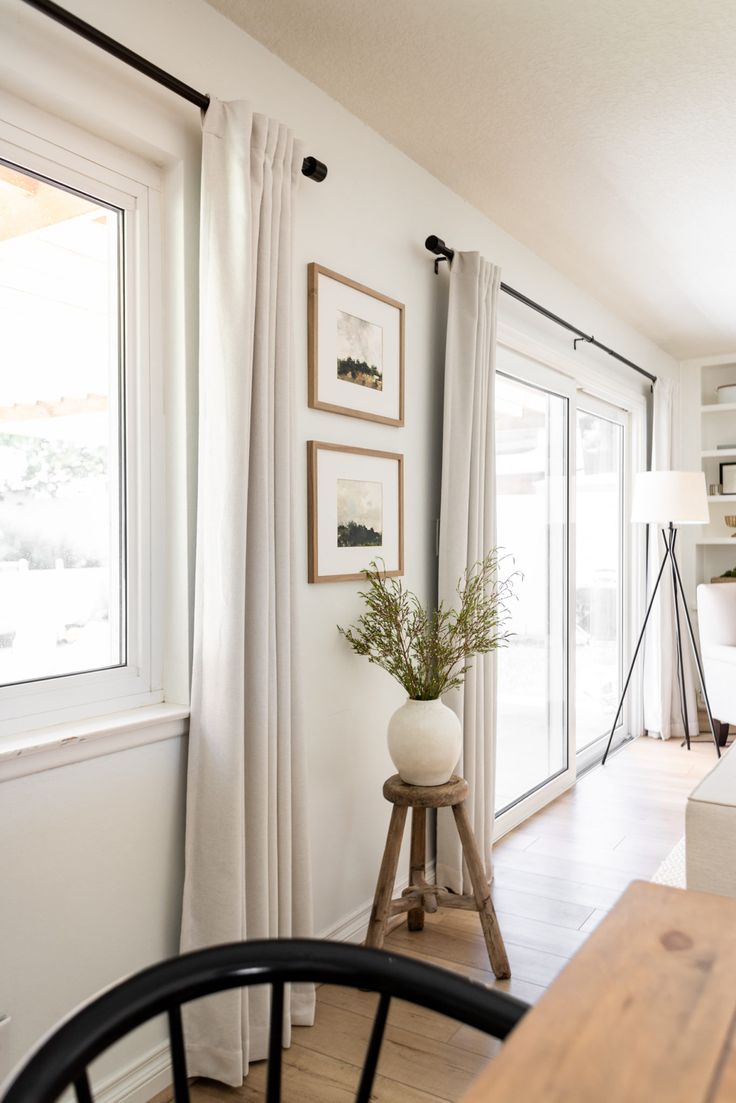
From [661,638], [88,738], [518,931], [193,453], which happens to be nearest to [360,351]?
[193,453]

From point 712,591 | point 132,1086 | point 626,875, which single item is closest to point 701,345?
point 712,591

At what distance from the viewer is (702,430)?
20.9ft

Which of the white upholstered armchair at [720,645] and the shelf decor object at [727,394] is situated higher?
the shelf decor object at [727,394]

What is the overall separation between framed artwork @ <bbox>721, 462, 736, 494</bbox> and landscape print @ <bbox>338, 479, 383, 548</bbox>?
4.23 meters

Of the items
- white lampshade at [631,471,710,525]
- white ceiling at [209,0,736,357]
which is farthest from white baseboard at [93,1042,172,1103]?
white lampshade at [631,471,710,525]

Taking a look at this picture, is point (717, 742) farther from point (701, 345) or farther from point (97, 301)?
point (97, 301)

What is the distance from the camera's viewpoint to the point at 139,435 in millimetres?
2098

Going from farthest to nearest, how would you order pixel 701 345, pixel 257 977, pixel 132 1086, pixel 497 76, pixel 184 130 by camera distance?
pixel 701 345, pixel 497 76, pixel 184 130, pixel 132 1086, pixel 257 977

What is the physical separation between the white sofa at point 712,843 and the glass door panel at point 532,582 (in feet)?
6.56

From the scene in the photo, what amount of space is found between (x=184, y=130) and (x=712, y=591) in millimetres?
3968

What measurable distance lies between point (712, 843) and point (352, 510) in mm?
1427

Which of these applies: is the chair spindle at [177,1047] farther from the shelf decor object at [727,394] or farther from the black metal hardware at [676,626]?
the shelf decor object at [727,394]

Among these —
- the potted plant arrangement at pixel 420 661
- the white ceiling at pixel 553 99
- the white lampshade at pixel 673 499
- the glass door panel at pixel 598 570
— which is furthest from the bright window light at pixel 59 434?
the white lampshade at pixel 673 499

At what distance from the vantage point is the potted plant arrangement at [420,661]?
2.55m
